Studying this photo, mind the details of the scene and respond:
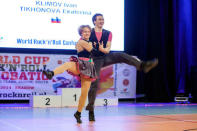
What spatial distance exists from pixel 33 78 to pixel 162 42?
120 inches

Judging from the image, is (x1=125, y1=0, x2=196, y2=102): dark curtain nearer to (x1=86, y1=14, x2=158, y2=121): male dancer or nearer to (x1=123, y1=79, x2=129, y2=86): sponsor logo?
(x1=123, y1=79, x2=129, y2=86): sponsor logo

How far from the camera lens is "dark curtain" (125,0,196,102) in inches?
310

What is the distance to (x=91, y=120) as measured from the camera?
12.7ft

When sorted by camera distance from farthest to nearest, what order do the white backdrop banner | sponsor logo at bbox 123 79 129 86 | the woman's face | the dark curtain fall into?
the dark curtain < sponsor logo at bbox 123 79 129 86 < the white backdrop banner < the woman's face

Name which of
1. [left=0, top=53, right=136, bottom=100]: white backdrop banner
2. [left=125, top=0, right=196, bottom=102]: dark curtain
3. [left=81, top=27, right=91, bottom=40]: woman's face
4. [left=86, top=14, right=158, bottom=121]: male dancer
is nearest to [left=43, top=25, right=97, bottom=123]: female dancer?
[left=81, top=27, right=91, bottom=40]: woman's face

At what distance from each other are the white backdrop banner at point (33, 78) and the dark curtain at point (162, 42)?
99 cm

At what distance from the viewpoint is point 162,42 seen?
7.92 meters

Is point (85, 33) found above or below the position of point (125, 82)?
above

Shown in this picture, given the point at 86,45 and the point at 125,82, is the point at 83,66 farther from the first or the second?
the point at 125,82


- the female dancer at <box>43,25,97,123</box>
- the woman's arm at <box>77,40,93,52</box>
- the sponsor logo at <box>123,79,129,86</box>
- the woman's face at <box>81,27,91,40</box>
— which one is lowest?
the sponsor logo at <box>123,79,129,86</box>

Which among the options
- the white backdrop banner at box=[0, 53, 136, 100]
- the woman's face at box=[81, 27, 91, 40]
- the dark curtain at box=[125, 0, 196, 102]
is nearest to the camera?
the woman's face at box=[81, 27, 91, 40]

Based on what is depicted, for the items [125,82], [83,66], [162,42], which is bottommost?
[125,82]

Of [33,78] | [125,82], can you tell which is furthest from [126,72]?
[33,78]

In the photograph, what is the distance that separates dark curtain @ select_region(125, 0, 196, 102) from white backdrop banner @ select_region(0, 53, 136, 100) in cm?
99
